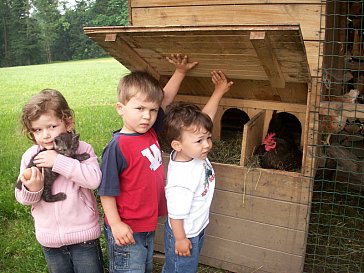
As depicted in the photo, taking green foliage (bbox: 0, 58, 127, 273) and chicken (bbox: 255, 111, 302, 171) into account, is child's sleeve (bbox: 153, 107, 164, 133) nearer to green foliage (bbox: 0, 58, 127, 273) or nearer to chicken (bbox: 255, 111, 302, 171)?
green foliage (bbox: 0, 58, 127, 273)

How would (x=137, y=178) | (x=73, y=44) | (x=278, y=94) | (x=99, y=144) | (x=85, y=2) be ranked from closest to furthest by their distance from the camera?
(x=137, y=178)
(x=278, y=94)
(x=99, y=144)
(x=73, y=44)
(x=85, y=2)

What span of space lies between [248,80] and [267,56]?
2.82 feet

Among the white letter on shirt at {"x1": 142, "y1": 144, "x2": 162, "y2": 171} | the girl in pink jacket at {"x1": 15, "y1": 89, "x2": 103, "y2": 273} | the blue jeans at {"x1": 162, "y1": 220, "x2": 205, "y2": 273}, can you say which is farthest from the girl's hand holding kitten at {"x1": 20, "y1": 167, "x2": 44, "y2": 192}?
the blue jeans at {"x1": 162, "y1": 220, "x2": 205, "y2": 273}

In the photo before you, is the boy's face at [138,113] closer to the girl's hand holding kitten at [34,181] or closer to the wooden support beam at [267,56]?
the girl's hand holding kitten at [34,181]

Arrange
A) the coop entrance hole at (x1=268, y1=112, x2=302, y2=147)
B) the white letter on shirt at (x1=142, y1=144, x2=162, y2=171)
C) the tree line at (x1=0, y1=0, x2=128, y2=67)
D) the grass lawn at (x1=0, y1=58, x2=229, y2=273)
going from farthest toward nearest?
the tree line at (x1=0, y1=0, x2=128, y2=67), the coop entrance hole at (x1=268, y1=112, x2=302, y2=147), the grass lawn at (x1=0, y1=58, x2=229, y2=273), the white letter on shirt at (x1=142, y1=144, x2=162, y2=171)

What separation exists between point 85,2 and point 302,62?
168ft

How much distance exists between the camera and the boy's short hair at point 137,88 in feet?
7.05

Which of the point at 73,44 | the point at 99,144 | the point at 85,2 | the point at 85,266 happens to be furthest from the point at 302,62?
the point at 85,2

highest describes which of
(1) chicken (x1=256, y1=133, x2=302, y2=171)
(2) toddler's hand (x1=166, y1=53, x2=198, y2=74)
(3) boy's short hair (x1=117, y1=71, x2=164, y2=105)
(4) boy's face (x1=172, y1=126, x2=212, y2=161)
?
(2) toddler's hand (x1=166, y1=53, x2=198, y2=74)

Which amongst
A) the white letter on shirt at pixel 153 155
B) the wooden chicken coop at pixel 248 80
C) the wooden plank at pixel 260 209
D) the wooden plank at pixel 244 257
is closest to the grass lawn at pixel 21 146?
the wooden plank at pixel 244 257

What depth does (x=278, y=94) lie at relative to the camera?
3.14 m

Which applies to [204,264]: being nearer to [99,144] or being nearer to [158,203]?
[158,203]

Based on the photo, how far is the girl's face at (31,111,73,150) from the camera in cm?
Answer: 207

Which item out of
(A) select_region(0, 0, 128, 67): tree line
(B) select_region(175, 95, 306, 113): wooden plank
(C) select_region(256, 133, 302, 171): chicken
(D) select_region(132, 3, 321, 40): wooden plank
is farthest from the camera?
(A) select_region(0, 0, 128, 67): tree line
